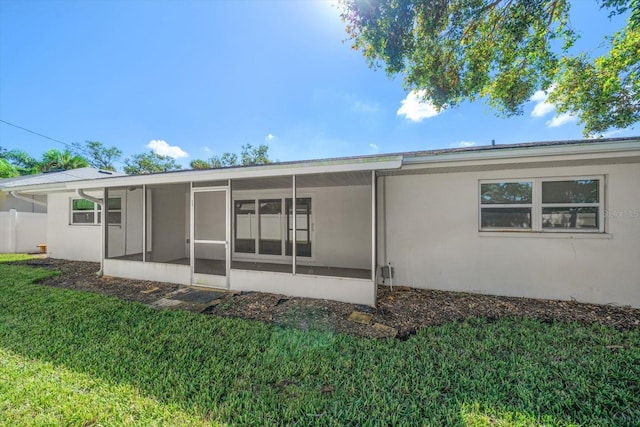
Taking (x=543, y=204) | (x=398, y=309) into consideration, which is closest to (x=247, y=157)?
(x=398, y=309)

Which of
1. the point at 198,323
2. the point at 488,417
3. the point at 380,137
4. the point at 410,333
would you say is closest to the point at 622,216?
the point at 410,333

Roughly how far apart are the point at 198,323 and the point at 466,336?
154 inches

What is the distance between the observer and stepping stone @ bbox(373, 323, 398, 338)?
3604 mm

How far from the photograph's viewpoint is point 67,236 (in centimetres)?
952

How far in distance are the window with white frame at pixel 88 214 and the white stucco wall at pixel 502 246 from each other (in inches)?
346

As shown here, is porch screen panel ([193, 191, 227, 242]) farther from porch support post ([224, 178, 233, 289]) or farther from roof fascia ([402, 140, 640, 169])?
roof fascia ([402, 140, 640, 169])

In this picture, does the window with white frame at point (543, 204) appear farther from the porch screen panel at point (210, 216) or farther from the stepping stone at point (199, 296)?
the porch screen panel at point (210, 216)

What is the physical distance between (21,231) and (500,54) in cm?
1942

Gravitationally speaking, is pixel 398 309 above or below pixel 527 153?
below

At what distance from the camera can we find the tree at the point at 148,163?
100ft

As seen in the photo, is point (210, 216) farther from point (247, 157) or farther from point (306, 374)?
point (247, 157)

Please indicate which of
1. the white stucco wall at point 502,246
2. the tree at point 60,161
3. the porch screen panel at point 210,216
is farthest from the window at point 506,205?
the tree at point 60,161

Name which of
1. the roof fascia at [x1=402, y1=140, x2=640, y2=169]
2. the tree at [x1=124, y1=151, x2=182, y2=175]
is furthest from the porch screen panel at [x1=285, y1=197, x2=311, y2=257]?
the tree at [x1=124, y1=151, x2=182, y2=175]

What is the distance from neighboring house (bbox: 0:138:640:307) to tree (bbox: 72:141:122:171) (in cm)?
3316
